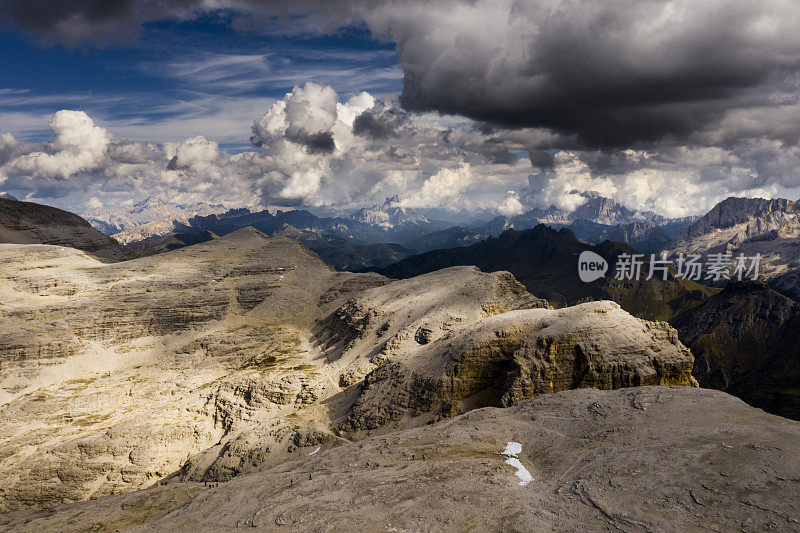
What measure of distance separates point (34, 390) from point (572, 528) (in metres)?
117

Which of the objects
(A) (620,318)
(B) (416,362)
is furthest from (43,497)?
(A) (620,318)

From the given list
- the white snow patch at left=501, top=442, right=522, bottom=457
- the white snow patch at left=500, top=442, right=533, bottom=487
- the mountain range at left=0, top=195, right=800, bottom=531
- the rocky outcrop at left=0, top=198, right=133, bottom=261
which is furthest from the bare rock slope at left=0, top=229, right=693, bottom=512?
the rocky outcrop at left=0, top=198, right=133, bottom=261

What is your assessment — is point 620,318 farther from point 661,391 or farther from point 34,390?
point 34,390

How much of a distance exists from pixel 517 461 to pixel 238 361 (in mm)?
88039

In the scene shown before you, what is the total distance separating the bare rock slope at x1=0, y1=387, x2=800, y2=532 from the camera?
69.6 feet

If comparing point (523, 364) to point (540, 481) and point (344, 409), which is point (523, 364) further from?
point (344, 409)

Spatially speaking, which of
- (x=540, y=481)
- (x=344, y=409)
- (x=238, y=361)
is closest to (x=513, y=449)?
(x=540, y=481)

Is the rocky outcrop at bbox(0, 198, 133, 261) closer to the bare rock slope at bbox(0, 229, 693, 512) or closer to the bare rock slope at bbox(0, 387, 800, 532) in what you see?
the bare rock slope at bbox(0, 229, 693, 512)

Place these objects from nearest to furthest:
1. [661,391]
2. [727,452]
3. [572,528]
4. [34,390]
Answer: [572,528] < [727,452] < [661,391] < [34,390]

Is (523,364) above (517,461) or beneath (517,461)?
above

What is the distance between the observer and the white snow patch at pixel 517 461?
2700 cm

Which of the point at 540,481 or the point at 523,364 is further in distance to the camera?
the point at 523,364

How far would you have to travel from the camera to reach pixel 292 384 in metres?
74.1

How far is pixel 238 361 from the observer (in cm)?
10019
